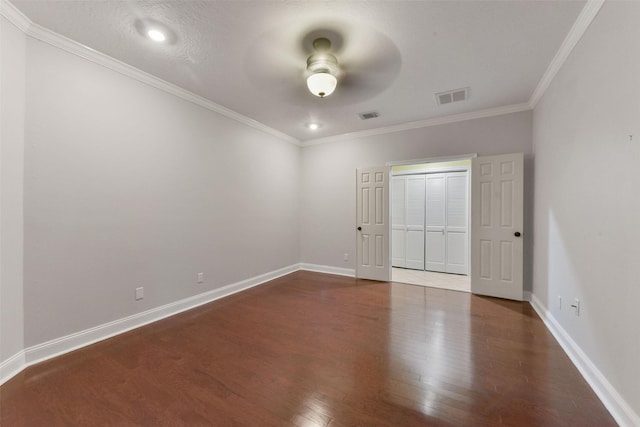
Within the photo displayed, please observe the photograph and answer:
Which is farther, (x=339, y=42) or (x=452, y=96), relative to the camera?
(x=452, y=96)

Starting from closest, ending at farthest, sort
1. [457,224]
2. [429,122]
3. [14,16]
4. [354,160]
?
[14,16]
[429,122]
[354,160]
[457,224]

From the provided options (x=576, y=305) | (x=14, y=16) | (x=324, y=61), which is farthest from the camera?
(x=324, y=61)

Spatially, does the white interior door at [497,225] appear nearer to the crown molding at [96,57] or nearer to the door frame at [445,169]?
the door frame at [445,169]

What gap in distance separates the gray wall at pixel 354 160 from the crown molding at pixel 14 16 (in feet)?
13.2

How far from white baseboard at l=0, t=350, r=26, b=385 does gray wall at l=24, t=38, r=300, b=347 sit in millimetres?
108

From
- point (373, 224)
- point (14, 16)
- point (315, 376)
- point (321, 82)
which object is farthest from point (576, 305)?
point (14, 16)

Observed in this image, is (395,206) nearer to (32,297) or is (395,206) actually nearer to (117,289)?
(117,289)

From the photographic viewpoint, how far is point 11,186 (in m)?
1.94

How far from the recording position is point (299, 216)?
215 inches

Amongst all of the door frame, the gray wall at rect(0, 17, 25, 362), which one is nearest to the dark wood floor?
the gray wall at rect(0, 17, 25, 362)

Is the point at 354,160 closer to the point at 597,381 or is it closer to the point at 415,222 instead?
the point at 415,222

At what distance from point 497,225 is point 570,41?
230 cm

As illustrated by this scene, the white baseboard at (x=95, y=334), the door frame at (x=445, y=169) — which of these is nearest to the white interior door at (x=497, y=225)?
the door frame at (x=445, y=169)

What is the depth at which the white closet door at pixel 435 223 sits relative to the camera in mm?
5270
